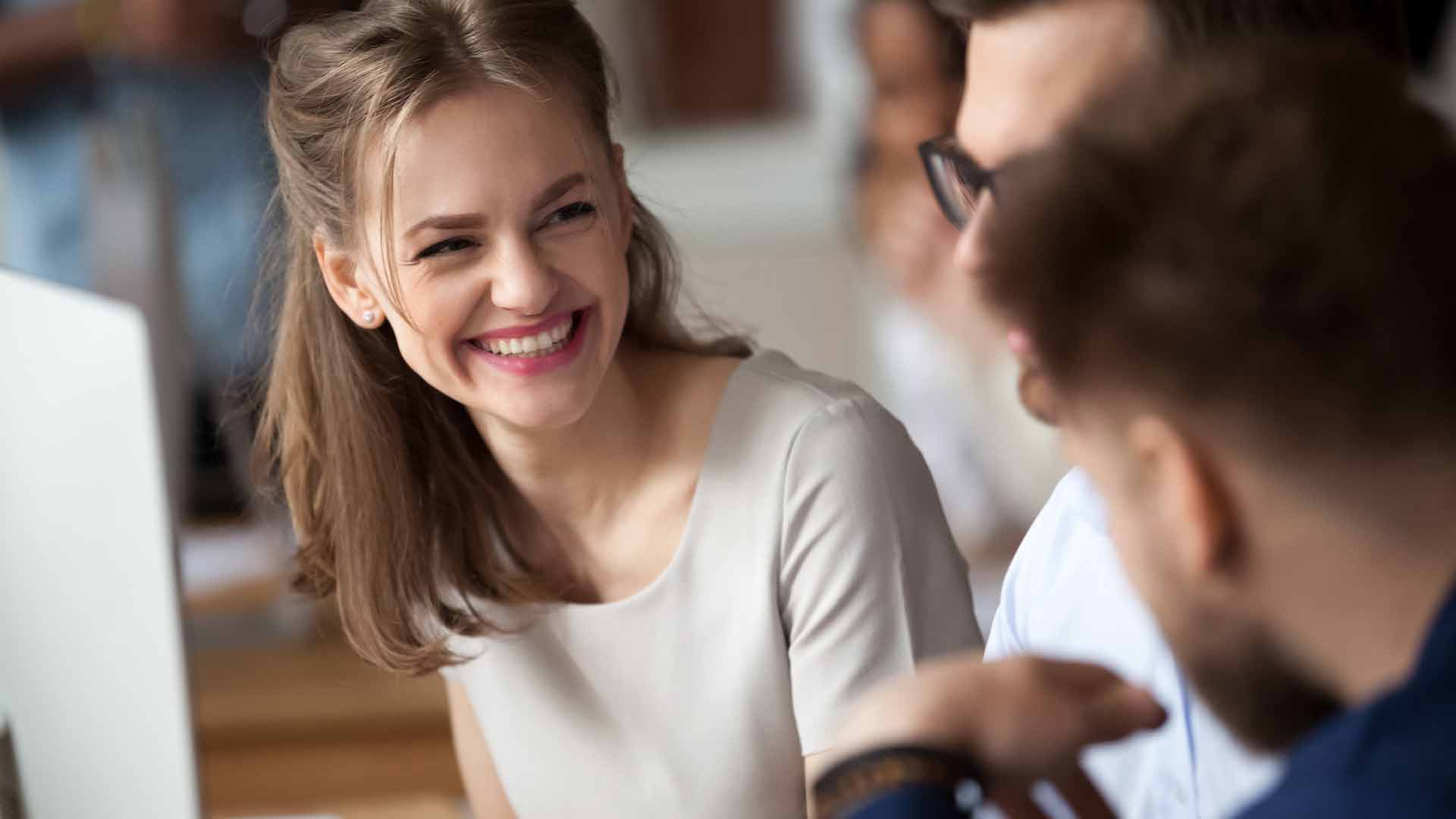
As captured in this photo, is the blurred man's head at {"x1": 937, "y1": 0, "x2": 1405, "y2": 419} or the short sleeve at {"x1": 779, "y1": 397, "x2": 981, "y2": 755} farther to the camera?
the short sleeve at {"x1": 779, "y1": 397, "x2": 981, "y2": 755}

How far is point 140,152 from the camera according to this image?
3146 millimetres

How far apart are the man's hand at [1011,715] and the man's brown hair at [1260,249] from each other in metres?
0.15

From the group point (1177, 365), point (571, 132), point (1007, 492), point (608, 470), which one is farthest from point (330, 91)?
point (1007, 492)

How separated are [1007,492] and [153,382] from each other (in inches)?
83.9

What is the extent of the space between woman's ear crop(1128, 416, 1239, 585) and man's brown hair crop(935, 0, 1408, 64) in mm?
304

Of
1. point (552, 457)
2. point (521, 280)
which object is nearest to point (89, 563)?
point (521, 280)

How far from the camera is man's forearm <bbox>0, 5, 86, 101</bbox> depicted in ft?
9.97

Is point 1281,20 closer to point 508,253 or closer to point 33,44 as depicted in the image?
point 508,253

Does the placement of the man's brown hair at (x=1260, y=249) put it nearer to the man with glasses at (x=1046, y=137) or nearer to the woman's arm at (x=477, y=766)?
the man with glasses at (x=1046, y=137)

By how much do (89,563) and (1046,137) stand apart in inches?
21.8

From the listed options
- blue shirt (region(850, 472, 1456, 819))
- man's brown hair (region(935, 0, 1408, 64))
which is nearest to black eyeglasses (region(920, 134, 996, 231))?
man's brown hair (region(935, 0, 1408, 64))

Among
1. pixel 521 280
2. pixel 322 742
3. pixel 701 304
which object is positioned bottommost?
pixel 322 742

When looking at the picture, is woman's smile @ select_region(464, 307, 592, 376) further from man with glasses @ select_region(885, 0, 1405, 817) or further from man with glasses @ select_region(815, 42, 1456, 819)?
man with glasses @ select_region(815, 42, 1456, 819)

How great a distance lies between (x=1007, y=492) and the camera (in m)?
2.81
